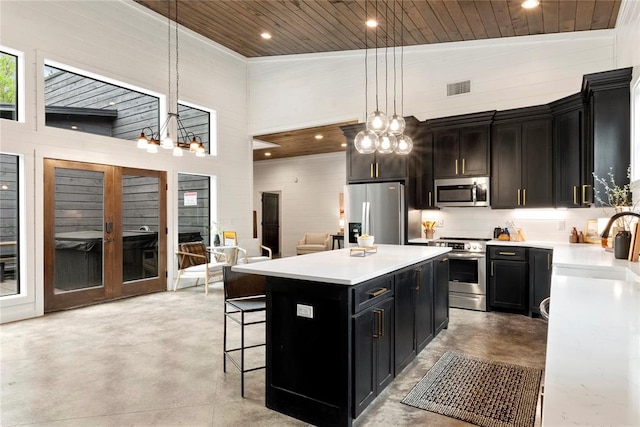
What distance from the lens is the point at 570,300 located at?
1.63 m

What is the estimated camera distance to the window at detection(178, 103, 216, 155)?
6.66 meters

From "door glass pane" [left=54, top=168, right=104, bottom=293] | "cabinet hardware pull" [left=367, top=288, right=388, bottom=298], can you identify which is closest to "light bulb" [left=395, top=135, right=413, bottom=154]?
"cabinet hardware pull" [left=367, top=288, right=388, bottom=298]

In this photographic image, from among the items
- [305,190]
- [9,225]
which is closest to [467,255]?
[9,225]

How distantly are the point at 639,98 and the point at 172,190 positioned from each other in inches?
241

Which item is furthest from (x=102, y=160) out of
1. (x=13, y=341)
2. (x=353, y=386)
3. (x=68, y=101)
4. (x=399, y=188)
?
(x=353, y=386)

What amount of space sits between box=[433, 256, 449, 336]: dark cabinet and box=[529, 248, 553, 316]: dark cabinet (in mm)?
1272

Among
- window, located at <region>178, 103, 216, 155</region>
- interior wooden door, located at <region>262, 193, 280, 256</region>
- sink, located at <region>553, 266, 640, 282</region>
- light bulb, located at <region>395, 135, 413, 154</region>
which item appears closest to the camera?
sink, located at <region>553, 266, 640, 282</region>

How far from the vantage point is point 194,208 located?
6.77 m

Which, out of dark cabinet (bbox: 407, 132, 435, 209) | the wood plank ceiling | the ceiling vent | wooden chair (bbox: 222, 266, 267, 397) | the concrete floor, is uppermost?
the wood plank ceiling

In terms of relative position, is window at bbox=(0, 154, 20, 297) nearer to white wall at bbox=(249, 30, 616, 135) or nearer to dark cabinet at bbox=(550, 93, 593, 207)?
white wall at bbox=(249, 30, 616, 135)

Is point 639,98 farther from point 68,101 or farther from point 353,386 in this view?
point 68,101

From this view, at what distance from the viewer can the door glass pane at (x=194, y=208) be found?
6512mm

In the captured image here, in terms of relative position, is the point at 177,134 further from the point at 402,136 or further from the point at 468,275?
the point at 468,275

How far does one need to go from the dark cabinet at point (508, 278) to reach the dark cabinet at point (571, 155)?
0.82m
